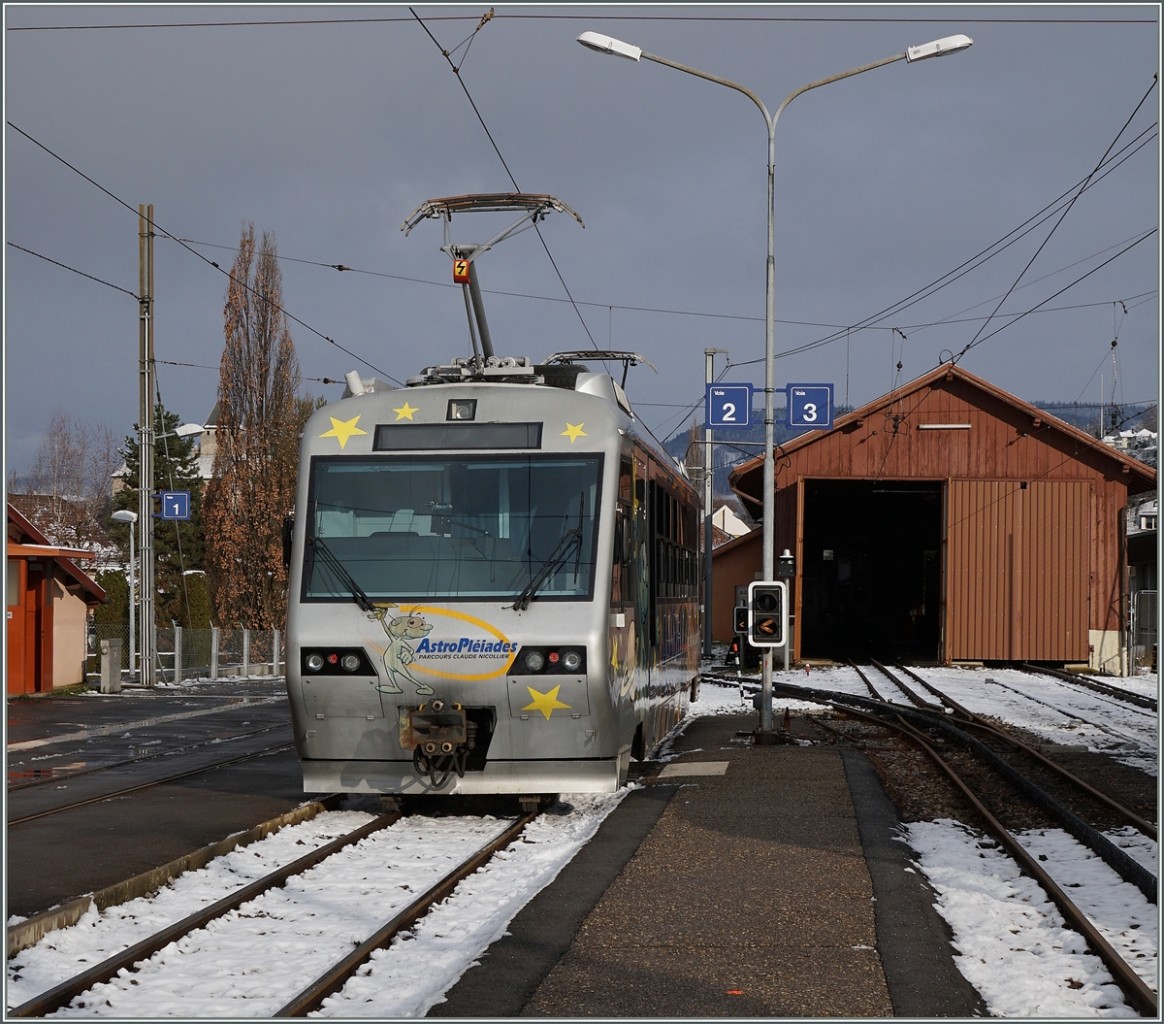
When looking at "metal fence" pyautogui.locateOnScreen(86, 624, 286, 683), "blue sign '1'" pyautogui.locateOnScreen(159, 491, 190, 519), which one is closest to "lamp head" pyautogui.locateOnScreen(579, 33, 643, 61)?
"blue sign '1'" pyautogui.locateOnScreen(159, 491, 190, 519)

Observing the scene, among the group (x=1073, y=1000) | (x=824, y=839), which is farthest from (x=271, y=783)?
(x=1073, y=1000)

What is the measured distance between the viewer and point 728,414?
901 inches

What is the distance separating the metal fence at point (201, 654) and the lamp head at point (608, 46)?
18598mm

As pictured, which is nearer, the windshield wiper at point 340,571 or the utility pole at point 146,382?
the windshield wiper at point 340,571

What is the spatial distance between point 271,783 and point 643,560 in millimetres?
4378

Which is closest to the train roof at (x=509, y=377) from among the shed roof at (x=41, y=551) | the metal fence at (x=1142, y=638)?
the shed roof at (x=41, y=551)

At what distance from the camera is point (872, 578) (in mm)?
51500

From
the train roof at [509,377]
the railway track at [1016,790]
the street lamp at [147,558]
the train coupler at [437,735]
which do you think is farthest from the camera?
the street lamp at [147,558]

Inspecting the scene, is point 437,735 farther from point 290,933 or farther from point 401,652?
point 290,933

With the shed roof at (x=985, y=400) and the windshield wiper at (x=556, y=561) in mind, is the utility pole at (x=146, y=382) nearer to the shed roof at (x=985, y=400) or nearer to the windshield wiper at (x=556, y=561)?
the shed roof at (x=985, y=400)

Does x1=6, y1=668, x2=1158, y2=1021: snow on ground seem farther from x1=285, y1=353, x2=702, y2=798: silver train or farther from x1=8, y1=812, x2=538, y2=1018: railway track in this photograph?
x1=285, y1=353, x2=702, y2=798: silver train

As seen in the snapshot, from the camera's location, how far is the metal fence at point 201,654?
35.4 m

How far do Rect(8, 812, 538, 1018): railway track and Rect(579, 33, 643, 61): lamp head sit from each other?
1062 centimetres

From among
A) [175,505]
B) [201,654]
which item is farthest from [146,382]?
[201,654]
